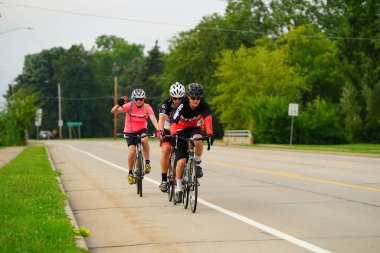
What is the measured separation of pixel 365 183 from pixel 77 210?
7.22 metres

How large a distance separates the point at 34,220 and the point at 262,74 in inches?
A: 2311

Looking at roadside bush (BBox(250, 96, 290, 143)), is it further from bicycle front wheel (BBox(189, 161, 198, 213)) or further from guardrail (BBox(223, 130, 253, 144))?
bicycle front wheel (BBox(189, 161, 198, 213))

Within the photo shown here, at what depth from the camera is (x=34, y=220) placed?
967 cm

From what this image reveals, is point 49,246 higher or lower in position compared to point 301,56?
lower

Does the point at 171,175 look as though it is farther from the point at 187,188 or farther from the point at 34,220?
the point at 34,220

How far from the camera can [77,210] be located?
12.1m

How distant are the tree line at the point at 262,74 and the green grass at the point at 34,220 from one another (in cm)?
3950

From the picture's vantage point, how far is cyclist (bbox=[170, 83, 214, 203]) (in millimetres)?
11547

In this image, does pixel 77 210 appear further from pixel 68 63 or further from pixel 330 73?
pixel 68 63

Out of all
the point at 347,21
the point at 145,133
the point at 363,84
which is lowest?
the point at 145,133

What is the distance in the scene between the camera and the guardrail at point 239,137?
55.1 m

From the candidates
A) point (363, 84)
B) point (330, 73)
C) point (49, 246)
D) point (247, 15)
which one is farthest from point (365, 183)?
point (247, 15)

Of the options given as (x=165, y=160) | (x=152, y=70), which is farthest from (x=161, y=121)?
(x=152, y=70)

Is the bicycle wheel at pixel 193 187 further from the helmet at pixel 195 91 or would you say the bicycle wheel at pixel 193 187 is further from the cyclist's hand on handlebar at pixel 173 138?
the helmet at pixel 195 91
